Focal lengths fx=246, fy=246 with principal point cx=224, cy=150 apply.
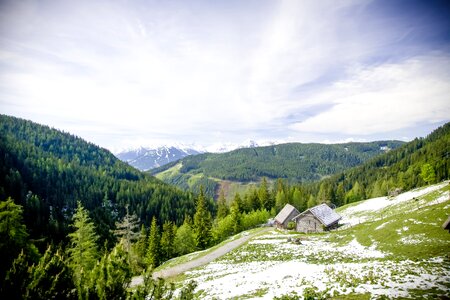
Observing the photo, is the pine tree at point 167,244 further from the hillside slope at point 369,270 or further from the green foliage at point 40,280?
the green foliage at point 40,280

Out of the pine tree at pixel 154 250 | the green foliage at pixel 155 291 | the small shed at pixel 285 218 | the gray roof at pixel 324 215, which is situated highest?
the green foliage at pixel 155 291

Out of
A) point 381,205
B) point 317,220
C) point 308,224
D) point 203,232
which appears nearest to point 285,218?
point 308,224

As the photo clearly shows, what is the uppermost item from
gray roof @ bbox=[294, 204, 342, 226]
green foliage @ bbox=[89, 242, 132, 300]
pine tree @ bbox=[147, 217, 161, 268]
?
green foliage @ bbox=[89, 242, 132, 300]

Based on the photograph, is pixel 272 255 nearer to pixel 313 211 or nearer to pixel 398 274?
pixel 398 274

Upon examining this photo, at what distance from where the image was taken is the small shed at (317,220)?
62031 mm

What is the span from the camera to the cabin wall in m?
62.8

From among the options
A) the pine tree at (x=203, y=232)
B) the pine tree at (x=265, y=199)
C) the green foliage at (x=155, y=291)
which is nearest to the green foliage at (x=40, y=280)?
the green foliage at (x=155, y=291)

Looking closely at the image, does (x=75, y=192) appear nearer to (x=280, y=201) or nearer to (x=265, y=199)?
(x=265, y=199)

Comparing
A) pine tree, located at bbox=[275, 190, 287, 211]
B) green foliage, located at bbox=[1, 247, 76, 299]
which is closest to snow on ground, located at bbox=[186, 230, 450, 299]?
green foliage, located at bbox=[1, 247, 76, 299]

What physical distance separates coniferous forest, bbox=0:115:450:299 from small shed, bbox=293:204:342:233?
24120mm

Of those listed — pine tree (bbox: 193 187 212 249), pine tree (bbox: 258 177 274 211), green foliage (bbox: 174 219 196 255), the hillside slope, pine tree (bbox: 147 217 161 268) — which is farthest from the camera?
pine tree (bbox: 258 177 274 211)

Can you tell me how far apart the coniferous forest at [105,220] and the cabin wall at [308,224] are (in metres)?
23.4

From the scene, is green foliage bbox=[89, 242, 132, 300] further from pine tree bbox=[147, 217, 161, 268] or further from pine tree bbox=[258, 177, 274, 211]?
pine tree bbox=[258, 177, 274, 211]

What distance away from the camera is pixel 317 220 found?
207ft
